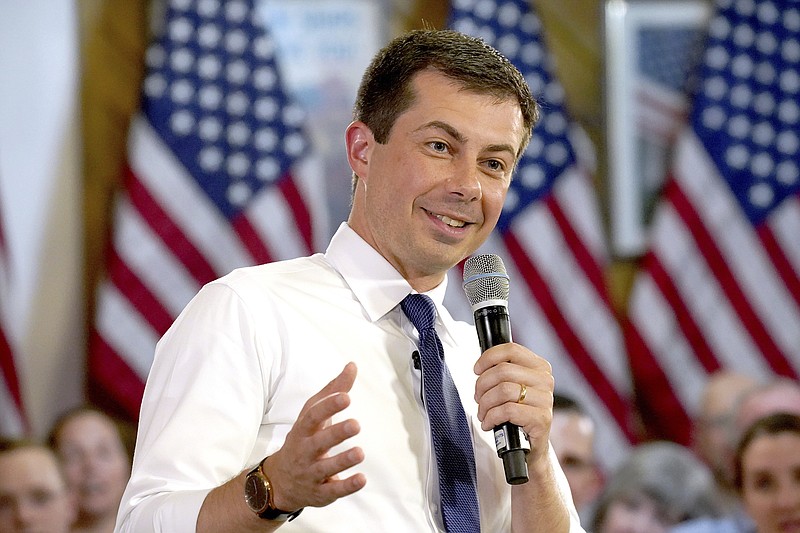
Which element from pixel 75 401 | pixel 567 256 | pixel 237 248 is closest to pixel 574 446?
pixel 567 256

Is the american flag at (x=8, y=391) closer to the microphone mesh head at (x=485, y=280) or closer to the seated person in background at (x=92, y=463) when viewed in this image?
the seated person in background at (x=92, y=463)

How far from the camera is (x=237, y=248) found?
516cm

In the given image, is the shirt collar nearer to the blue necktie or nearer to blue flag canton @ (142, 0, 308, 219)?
the blue necktie

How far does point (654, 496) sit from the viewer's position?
4387mm

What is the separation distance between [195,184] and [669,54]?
7.95 ft

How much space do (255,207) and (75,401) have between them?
119 cm

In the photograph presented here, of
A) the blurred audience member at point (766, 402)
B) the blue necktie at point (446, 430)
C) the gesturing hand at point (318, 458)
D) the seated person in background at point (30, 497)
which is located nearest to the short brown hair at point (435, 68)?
the blue necktie at point (446, 430)

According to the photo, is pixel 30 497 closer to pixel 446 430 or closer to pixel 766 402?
pixel 446 430

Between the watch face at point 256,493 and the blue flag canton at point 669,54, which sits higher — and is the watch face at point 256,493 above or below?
below

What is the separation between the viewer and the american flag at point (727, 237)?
5.48 metres

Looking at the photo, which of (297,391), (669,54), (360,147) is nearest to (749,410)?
(669,54)

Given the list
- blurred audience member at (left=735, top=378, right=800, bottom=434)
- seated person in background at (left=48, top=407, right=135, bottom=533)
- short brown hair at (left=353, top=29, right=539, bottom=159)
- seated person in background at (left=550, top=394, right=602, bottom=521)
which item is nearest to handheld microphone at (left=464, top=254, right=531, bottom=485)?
short brown hair at (left=353, top=29, right=539, bottom=159)

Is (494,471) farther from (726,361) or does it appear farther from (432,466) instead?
(726,361)

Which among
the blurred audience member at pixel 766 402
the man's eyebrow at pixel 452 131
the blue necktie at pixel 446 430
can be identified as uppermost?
the man's eyebrow at pixel 452 131
